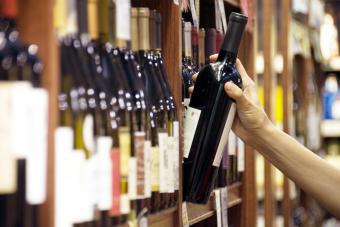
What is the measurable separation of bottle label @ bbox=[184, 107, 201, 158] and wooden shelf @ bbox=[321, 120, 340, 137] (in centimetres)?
353

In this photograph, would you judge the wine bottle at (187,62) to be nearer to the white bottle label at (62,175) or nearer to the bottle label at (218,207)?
the bottle label at (218,207)

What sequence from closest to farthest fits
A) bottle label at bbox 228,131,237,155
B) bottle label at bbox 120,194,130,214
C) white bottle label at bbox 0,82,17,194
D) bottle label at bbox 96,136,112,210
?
1. white bottle label at bbox 0,82,17,194
2. bottle label at bbox 96,136,112,210
3. bottle label at bbox 120,194,130,214
4. bottle label at bbox 228,131,237,155

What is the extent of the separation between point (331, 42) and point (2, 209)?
466cm

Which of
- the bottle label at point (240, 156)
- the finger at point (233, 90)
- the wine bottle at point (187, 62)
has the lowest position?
the bottle label at point (240, 156)

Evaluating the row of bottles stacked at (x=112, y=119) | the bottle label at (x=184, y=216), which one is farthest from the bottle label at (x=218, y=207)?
the row of bottles stacked at (x=112, y=119)

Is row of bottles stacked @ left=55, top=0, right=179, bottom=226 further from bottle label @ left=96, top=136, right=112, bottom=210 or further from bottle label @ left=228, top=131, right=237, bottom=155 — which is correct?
bottle label @ left=228, top=131, right=237, bottom=155

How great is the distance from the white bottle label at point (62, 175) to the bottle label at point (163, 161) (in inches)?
17.3

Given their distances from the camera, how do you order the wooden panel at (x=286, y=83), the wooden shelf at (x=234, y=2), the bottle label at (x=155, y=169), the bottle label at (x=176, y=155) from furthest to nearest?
1. the wooden panel at (x=286, y=83)
2. the wooden shelf at (x=234, y=2)
3. the bottle label at (x=176, y=155)
4. the bottle label at (x=155, y=169)

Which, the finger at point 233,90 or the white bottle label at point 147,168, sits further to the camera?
the finger at point 233,90

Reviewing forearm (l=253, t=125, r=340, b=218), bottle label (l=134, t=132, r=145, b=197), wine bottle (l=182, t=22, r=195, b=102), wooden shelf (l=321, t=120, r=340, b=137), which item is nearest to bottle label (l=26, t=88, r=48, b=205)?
bottle label (l=134, t=132, r=145, b=197)

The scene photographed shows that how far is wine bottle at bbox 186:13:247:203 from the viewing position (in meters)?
1.65

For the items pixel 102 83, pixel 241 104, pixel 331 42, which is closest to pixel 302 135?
pixel 331 42

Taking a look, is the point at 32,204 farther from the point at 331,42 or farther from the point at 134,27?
the point at 331,42

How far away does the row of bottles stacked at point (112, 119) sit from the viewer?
3.65ft
